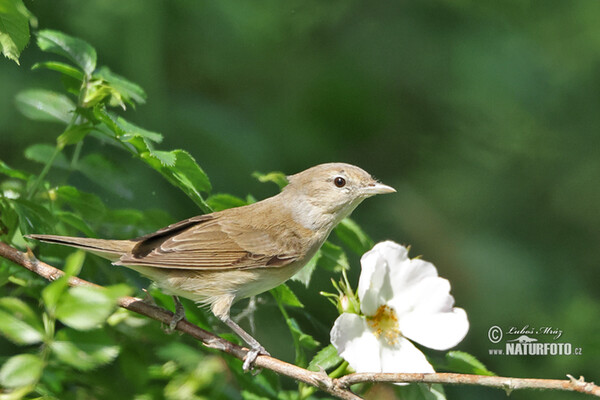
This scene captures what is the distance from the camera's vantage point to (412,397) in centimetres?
251

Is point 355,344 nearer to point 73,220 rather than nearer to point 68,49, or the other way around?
point 73,220

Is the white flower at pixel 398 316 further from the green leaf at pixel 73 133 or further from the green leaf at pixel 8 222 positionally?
the green leaf at pixel 8 222

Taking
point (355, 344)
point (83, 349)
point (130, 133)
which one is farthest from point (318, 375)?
point (130, 133)

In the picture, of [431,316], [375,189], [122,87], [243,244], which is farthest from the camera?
[375,189]

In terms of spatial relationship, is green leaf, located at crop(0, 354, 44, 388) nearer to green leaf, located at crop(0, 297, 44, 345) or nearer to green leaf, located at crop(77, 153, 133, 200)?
green leaf, located at crop(0, 297, 44, 345)

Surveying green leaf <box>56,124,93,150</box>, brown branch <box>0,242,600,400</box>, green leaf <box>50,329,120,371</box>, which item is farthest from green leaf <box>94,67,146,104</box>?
green leaf <box>50,329,120,371</box>

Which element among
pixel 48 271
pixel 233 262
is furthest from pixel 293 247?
pixel 48 271

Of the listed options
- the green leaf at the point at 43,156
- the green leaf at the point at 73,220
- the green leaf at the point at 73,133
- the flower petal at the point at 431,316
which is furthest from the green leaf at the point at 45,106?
the flower petal at the point at 431,316

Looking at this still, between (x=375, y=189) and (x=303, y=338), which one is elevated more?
(x=375, y=189)

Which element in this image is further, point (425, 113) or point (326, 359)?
point (425, 113)

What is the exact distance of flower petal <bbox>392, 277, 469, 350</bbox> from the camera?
2.48m

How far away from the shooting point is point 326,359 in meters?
2.56

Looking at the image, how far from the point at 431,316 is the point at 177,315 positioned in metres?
0.95

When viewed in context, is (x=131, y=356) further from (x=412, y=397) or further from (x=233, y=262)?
(x=412, y=397)
